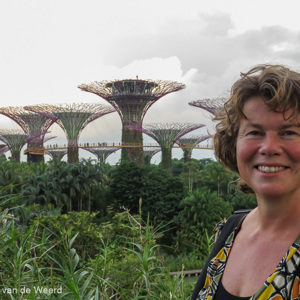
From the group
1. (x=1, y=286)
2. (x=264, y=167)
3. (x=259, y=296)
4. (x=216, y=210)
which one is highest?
(x=264, y=167)

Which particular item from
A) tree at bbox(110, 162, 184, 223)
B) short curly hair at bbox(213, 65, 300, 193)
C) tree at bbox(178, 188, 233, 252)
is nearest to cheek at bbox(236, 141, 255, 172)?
short curly hair at bbox(213, 65, 300, 193)

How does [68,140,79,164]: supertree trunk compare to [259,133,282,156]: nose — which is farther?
[68,140,79,164]: supertree trunk

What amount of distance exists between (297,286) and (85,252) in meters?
13.6

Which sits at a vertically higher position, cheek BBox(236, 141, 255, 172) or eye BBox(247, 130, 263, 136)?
eye BBox(247, 130, 263, 136)

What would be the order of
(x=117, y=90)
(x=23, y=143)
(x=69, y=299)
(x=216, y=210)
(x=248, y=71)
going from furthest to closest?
1. (x=23, y=143)
2. (x=117, y=90)
3. (x=216, y=210)
4. (x=69, y=299)
5. (x=248, y=71)

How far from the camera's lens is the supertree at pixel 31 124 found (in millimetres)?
38719

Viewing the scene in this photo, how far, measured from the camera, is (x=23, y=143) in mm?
40406

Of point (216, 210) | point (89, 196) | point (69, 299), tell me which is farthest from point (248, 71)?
point (89, 196)

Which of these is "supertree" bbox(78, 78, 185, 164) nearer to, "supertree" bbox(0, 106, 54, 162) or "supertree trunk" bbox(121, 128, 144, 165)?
"supertree trunk" bbox(121, 128, 144, 165)

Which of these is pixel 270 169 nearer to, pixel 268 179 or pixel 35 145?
pixel 268 179

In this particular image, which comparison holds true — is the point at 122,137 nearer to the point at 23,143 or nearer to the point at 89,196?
the point at 89,196

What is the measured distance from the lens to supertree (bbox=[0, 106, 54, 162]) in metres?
38.7

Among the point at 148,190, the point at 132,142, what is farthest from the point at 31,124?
the point at 148,190

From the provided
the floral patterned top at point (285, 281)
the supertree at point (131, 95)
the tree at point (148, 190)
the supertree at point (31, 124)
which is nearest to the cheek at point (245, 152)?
the floral patterned top at point (285, 281)
